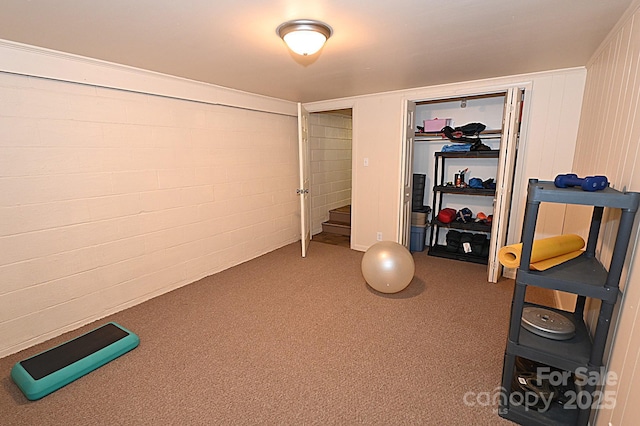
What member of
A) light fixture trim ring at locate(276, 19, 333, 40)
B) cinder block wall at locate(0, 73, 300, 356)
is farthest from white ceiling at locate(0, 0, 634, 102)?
cinder block wall at locate(0, 73, 300, 356)

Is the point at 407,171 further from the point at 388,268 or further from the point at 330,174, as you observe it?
the point at 330,174

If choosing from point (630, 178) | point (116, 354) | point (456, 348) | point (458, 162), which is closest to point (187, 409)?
point (116, 354)

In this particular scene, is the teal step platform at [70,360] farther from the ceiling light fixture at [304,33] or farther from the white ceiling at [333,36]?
the ceiling light fixture at [304,33]

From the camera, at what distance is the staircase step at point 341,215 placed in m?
5.50

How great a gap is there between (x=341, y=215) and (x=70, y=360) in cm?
416

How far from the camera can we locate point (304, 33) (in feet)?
6.33

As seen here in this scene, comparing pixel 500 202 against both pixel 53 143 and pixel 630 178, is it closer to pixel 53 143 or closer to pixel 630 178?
pixel 630 178

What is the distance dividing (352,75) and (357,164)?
1514 millimetres

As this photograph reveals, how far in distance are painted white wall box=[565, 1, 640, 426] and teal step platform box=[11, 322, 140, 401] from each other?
289 cm

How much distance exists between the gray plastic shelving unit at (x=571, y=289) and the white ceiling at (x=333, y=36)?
1.09m

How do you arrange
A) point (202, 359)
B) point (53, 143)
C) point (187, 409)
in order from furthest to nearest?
point (53, 143)
point (202, 359)
point (187, 409)

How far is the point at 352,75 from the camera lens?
10.3ft

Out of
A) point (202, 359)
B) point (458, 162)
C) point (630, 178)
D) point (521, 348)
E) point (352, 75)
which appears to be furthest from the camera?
point (458, 162)

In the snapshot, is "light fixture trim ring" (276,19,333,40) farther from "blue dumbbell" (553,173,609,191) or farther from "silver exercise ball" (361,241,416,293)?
"silver exercise ball" (361,241,416,293)
